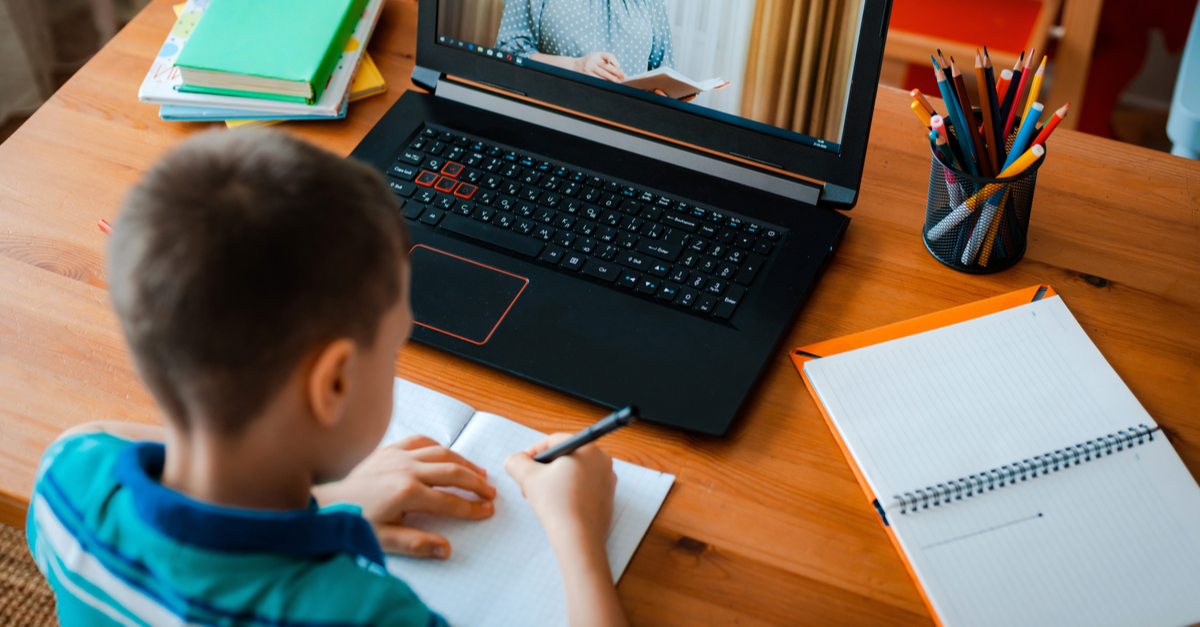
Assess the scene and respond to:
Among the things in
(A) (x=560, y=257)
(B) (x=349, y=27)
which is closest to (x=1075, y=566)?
(A) (x=560, y=257)

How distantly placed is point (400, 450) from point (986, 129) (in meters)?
0.56

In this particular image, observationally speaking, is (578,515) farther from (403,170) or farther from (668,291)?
(403,170)

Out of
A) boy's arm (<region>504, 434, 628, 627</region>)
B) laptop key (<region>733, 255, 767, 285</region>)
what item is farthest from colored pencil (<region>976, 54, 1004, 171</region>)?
boy's arm (<region>504, 434, 628, 627</region>)

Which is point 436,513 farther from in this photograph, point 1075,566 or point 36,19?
point 36,19

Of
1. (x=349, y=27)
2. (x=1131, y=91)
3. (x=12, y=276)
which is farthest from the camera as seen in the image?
(x=1131, y=91)

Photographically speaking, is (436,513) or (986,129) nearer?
(436,513)

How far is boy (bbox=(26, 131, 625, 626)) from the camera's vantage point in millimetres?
429

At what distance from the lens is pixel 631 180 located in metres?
0.89

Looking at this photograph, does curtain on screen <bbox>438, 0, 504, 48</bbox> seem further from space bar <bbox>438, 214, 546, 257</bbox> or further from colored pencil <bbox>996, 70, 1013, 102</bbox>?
colored pencil <bbox>996, 70, 1013, 102</bbox>

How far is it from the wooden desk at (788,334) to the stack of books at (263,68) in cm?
3

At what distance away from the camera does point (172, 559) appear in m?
0.49

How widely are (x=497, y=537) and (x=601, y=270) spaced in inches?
10.8

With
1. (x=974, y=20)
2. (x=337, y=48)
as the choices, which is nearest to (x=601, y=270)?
(x=337, y=48)

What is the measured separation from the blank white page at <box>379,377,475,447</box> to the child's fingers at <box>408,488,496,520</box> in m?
0.07
